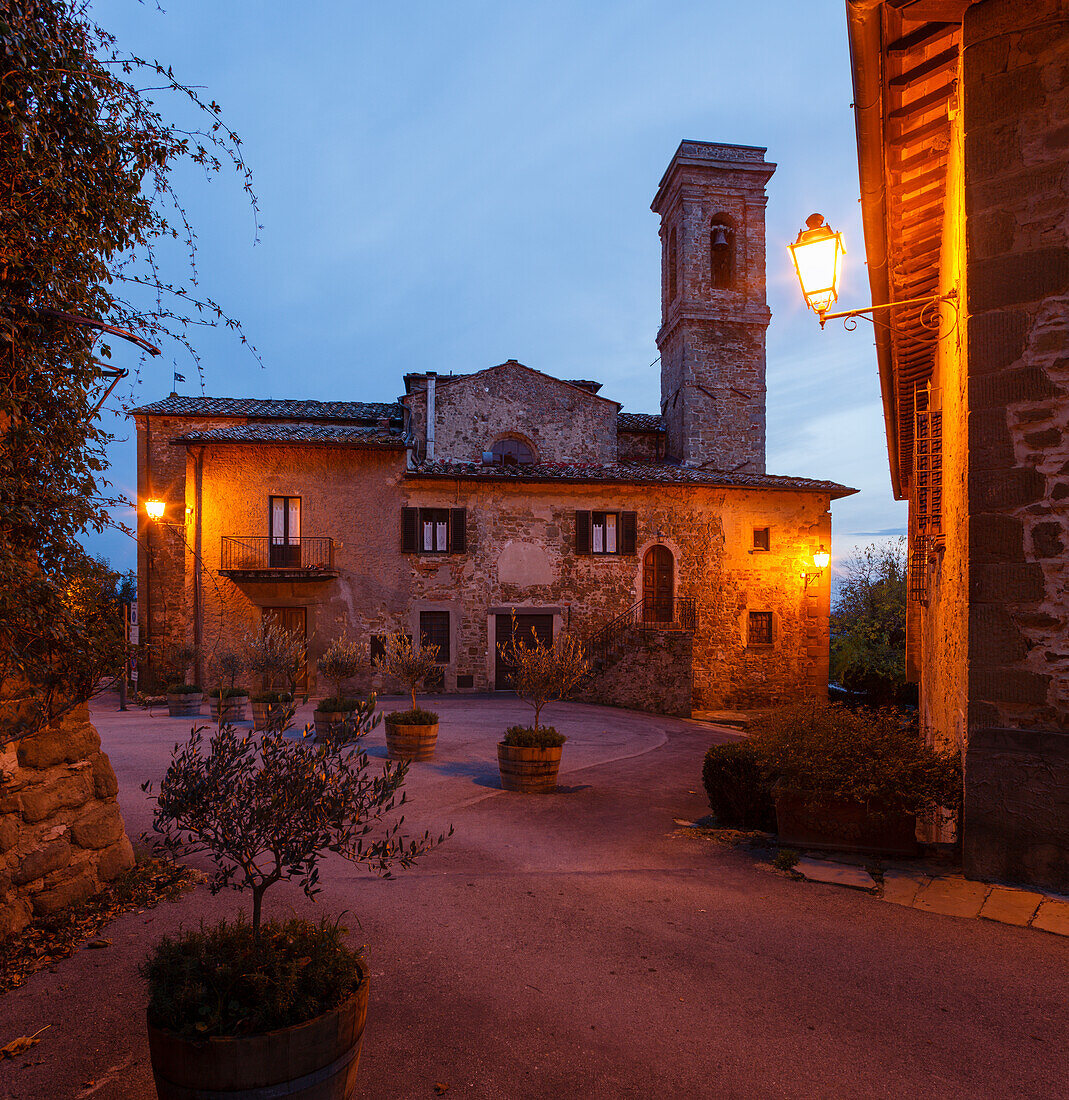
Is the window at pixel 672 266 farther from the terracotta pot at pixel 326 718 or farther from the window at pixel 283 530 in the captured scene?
the terracotta pot at pixel 326 718

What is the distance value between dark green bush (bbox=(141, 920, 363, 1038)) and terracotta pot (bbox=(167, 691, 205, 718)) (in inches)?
535

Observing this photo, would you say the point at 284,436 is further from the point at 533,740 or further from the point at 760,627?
the point at 760,627

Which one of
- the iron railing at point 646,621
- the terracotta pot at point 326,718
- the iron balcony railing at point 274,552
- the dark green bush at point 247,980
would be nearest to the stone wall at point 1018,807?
the dark green bush at point 247,980

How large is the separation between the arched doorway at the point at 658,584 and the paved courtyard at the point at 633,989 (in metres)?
14.7

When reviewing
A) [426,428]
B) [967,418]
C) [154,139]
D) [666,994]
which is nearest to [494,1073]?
[666,994]

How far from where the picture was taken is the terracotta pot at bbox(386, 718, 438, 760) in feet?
32.0

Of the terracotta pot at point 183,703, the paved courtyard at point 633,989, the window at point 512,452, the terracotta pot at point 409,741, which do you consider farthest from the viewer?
the window at point 512,452

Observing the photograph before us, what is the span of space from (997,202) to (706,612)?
16389mm

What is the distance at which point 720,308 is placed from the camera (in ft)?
81.6

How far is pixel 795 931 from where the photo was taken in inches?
167

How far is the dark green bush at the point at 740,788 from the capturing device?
21.2 feet

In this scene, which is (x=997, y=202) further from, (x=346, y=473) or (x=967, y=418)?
(x=346, y=473)

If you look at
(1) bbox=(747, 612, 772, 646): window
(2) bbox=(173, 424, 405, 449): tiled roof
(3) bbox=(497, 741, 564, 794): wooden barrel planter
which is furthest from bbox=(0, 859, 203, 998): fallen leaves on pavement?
(1) bbox=(747, 612, 772, 646): window

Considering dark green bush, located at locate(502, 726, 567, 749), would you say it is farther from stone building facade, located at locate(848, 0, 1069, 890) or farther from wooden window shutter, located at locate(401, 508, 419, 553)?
wooden window shutter, located at locate(401, 508, 419, 553)
